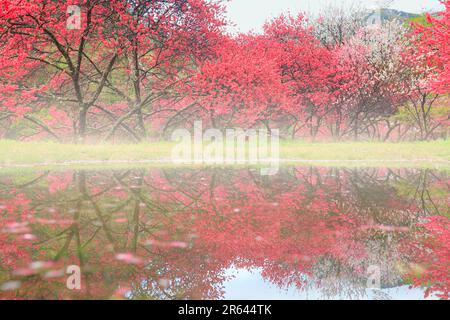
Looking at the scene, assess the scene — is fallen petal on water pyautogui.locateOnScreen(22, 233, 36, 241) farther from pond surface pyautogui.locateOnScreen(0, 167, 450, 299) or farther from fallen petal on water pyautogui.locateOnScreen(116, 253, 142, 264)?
fallen petal on water pyautogui.locateOnScreen(116, 253, 142, 264)

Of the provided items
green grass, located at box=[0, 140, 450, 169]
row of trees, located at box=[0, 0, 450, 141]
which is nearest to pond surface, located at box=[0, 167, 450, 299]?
green grass, located at box=[0, 140, 450, 169]

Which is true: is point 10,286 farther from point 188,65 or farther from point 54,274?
point 188,65

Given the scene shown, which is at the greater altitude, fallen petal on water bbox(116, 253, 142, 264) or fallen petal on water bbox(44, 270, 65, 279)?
fallen petal on water bbox(116, 253, 142, 264)

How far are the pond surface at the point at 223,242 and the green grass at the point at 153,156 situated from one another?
5684 mm

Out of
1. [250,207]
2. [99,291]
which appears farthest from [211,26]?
[99,291]

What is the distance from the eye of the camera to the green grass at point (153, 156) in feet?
46.5

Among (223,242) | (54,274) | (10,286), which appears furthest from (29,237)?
(223,242)

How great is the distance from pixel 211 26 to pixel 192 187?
45.7ft

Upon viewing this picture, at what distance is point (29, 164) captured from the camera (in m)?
13.8

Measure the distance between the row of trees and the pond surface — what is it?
1084 centimetres

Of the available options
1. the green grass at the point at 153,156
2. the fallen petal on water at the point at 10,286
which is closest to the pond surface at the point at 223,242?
the fallen petal on water at the point at 10,286

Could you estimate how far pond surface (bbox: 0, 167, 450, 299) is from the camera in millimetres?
3297

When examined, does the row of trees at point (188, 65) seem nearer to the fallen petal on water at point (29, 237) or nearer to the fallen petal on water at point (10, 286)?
the fallen petal on water at point (29, 237)

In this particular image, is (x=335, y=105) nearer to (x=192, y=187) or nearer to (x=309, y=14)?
(x=309, y=14)
